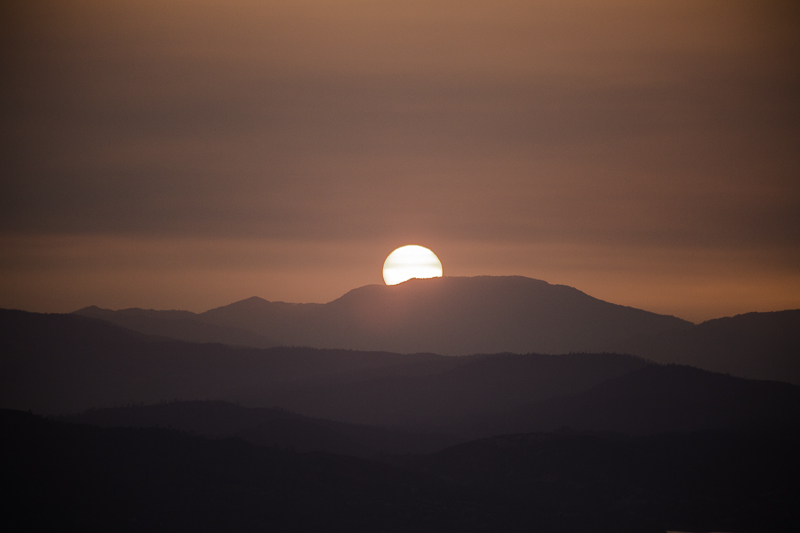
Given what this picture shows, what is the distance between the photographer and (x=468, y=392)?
89688mm

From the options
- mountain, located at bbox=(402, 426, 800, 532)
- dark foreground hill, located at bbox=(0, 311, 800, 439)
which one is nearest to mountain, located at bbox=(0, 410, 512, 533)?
mountain, located at bbox=(402, 426, 800, 532)

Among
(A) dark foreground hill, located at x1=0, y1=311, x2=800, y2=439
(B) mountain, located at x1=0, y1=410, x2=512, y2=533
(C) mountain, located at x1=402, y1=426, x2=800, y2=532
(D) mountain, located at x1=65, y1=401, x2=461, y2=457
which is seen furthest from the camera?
(A) dark foreground hill, located at x1=0, y1=311, x2=800, y2=439

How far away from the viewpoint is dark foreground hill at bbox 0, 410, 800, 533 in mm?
35188

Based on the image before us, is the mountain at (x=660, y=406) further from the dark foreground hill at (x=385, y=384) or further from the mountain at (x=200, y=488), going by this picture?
the mountain at (x=200, y=488)

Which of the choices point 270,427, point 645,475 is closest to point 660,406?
point 645,475

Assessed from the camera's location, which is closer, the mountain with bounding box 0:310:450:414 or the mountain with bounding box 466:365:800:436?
the mountain with bounding box 466:365:800:436

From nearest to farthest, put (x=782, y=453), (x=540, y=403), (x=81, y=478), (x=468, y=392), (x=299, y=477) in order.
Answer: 1. (x=81, y=478)
2. (x=299, y=477)
3. (x=782, y=453)
4. (x=540, y=403)
5. (x=468, y=392)

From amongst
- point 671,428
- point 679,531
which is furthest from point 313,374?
point 679,531

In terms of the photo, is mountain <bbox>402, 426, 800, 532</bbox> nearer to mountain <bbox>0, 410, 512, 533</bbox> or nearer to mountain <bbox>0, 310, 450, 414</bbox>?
mountain <bbox>0, 410, 512, 533</bbox>

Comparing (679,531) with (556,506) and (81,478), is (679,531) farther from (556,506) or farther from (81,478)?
(81,478)

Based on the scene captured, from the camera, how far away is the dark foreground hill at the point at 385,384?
2751 inches

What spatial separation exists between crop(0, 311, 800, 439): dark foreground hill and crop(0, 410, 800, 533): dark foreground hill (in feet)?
57.9

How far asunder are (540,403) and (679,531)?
126ft

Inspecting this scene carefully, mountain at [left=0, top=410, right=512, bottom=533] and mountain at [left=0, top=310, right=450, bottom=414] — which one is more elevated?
mountain at [left=0, top=310, right=450, bottom=414]
